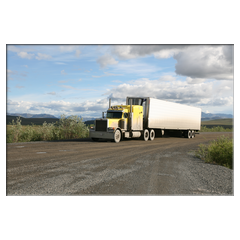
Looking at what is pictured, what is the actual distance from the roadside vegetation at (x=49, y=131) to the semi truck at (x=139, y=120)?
10.4 feet

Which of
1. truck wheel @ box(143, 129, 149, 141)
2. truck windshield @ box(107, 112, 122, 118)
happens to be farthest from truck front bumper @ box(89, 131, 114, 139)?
truck wheel @ box(143, 129, 149, 141)

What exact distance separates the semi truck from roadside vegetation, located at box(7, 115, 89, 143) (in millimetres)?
3165

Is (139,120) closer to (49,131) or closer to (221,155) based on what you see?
(49,131)

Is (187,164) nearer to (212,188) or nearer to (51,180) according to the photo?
(212,188)

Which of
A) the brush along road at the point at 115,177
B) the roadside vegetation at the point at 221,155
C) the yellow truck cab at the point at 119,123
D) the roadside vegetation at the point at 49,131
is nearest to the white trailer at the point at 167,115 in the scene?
the yellow truck cab at the point at 119,123

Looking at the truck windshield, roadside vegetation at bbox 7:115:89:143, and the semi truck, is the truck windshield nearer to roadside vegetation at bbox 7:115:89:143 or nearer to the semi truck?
the semi truck

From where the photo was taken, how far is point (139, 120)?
22.1 m

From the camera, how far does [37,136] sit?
19.8 meters

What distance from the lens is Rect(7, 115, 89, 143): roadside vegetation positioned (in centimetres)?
1758

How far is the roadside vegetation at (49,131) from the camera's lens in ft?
57.7

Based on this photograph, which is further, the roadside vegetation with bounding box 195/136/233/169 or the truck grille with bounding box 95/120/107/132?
the truck grille with bounding box 95/120/107/132

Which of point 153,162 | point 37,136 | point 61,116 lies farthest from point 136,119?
point 153,162

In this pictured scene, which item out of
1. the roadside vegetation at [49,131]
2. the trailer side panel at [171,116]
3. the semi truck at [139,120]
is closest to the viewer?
the roadside vegetation at [49,131]

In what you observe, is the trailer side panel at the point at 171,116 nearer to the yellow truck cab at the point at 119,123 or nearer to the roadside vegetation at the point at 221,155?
the yellow truck cab at the point at 119,123
